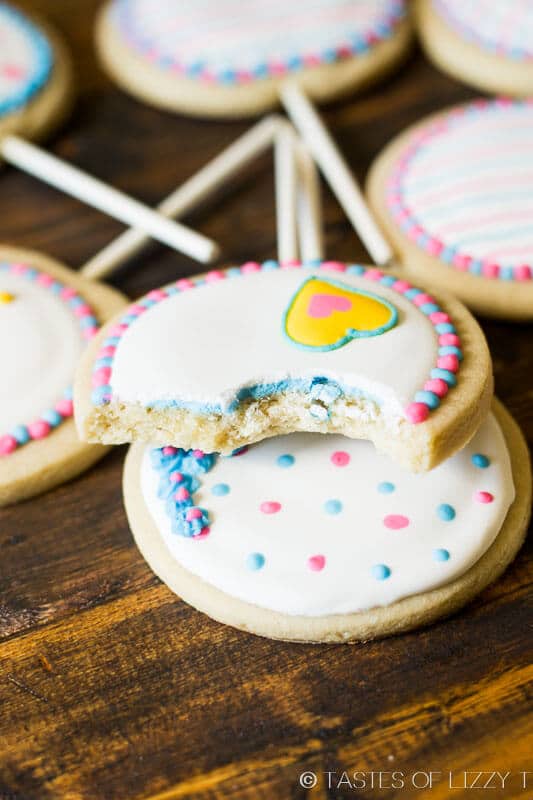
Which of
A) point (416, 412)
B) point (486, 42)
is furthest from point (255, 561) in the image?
point (486, 42)

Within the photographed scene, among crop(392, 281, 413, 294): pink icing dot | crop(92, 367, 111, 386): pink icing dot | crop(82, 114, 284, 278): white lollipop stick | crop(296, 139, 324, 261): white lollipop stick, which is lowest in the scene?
crop(296, 139, 324, 261): white lollipop stick

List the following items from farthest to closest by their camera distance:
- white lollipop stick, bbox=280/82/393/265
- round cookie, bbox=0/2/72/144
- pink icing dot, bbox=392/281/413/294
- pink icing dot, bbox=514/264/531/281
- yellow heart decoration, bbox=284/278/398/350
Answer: round cookie, bbox=0/2/72/144 → white lollipop stick, bbox=280/82/393/265 → pink icing dot, bbox=514/264/531/281 → pink icing dot, bbox=392/281/413/294 → yellow heart decoration, bbox=284/278/398/350

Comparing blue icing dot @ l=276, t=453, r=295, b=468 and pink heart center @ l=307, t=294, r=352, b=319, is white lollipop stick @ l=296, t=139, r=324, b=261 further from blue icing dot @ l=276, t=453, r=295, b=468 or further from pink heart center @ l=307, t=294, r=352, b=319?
blue icing dot @ l=276, t=453, r=295, b=468

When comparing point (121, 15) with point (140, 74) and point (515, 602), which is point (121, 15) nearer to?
point (140, 74)

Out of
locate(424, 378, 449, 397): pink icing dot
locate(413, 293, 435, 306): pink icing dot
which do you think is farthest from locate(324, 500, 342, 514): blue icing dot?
locate(413, 293, 435, 306): pink icing dot

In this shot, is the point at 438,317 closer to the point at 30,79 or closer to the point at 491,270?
the point at 491,270

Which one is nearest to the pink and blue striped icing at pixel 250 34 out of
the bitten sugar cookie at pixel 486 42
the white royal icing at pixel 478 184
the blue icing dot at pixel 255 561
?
the bitten sugar cookie at pixel 486 42

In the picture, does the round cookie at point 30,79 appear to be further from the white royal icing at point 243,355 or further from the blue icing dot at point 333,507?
the blue icing dot at point 333,507
